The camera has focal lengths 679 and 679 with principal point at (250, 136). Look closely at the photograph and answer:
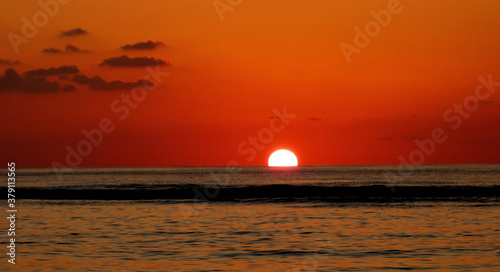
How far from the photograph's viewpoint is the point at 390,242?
33094mm

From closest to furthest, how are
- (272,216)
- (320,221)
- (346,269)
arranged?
(346,269) → (320,221) → (272,216)

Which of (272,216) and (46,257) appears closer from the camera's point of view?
(46,257)

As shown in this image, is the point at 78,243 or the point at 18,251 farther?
the point at 78,243

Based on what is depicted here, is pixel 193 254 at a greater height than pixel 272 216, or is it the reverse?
pixel 272 216

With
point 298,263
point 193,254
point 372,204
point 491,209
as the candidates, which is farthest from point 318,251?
point 372,204

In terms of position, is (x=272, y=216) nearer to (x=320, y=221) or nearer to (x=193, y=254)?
(x=320, y=221)

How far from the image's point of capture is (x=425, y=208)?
56.3 metres

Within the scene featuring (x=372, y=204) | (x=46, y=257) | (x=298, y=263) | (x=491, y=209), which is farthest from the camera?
(x=372, y=204)

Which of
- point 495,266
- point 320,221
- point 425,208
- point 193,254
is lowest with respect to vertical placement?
point 495,266

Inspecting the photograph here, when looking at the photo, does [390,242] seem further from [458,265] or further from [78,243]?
[78,243]

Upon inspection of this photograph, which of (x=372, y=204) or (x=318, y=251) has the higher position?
(x=372, y=204)

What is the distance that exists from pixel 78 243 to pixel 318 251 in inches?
471

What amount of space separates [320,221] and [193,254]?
16.9 meters

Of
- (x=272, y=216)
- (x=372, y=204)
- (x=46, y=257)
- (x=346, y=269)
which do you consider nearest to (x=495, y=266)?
(x=346, y=269)
